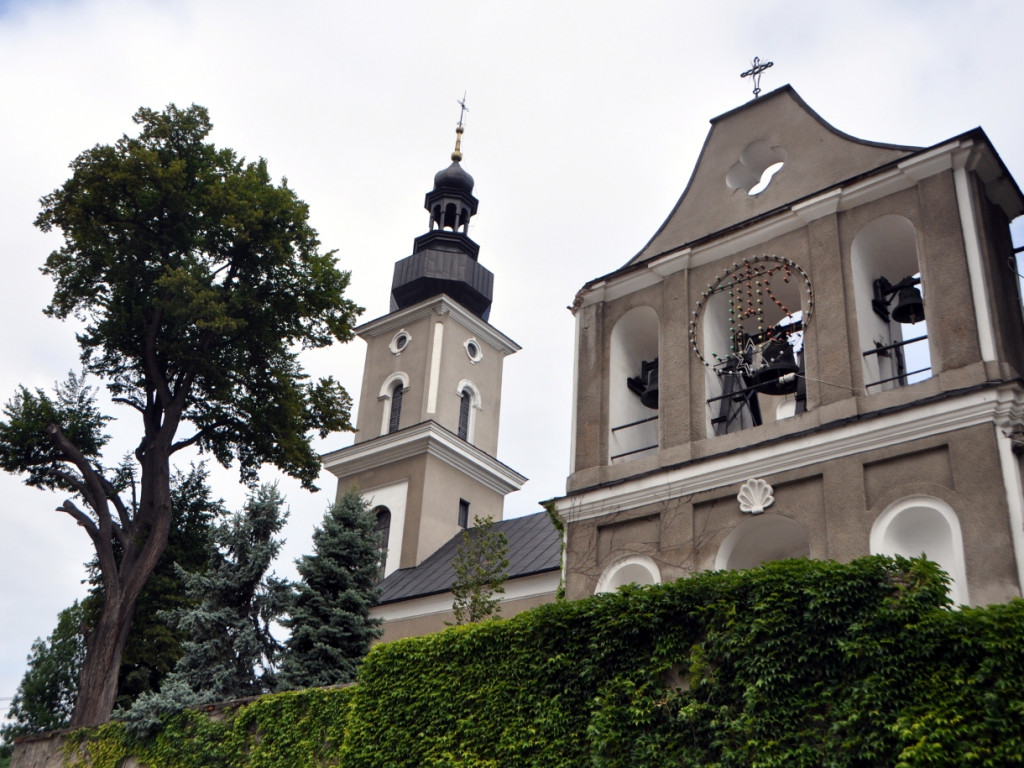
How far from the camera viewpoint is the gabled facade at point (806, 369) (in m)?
11.4

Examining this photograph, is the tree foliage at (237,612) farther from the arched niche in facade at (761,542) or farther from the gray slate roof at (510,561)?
the arched niche in facade at (761,542)

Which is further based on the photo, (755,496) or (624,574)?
(624,574)

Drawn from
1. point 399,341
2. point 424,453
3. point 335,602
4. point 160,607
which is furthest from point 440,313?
point 335,602

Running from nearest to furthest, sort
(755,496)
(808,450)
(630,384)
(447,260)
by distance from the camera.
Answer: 1. (808,450)
2. (755,496)
3. (630,384)
4. (447,260)

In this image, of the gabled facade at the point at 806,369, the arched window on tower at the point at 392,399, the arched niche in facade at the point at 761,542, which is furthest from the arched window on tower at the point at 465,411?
the arched niche in facade at the point at 761,542

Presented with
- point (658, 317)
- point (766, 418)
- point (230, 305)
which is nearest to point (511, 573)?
point (766, 418)

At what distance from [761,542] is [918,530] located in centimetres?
210

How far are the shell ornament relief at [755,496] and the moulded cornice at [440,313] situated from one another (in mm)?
21391

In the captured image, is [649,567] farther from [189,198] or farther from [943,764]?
[189,198]

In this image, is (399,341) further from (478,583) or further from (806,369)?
(806,369)

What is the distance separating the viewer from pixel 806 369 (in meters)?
13.1

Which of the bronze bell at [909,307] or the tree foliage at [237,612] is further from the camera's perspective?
the tree foliage at [237,612]

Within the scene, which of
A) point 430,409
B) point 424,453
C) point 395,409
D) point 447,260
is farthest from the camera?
point 447,260

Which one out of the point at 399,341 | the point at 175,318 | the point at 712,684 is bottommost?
the point at 712,684
